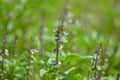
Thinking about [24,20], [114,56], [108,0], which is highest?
[108,0]

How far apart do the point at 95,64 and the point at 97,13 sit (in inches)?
201

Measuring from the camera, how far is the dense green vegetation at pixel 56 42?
3.16 m

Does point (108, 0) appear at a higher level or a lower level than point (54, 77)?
higher

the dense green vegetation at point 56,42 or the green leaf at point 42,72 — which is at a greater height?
the dense green vegetation at point 56,42

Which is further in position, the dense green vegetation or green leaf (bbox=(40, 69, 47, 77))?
the dense green vegetation

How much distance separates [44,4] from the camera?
19.7 feet

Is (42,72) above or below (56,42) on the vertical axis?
below

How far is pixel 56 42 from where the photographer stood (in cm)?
309

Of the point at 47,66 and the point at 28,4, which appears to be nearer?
the point at 47,66

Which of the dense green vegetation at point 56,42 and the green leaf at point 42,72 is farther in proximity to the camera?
the dense green vegetation at point 56,42

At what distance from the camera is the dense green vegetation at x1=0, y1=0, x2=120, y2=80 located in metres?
3.16

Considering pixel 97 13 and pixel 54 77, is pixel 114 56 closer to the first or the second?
pixel 54 77

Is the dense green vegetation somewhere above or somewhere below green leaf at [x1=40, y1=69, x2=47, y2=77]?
above

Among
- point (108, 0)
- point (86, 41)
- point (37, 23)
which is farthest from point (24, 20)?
point (108, 0)
